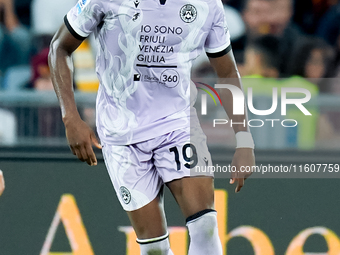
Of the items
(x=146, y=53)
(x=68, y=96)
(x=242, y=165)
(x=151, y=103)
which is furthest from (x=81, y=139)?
(x=242, y=165)

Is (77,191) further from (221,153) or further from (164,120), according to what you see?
(164,120)

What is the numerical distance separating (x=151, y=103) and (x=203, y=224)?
0.75m

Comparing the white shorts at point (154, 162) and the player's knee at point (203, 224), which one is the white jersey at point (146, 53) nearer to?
the white shorts at point (154, 162)

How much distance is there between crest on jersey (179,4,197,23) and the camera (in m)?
3.39

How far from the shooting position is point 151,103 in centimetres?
344

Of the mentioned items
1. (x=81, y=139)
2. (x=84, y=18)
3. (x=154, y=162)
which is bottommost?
(x=154, y=162)

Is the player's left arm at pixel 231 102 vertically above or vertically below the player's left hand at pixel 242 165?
above

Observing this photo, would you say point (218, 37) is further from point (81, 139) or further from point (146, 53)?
point (81, 139)

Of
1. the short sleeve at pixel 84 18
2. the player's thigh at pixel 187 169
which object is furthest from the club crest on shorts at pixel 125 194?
the short sleeve at pixel 84 18

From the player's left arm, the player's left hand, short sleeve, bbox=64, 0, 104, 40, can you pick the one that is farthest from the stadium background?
short sleeve, bbox=64, 0, 104, 40

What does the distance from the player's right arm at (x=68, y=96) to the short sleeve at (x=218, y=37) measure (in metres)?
0.78

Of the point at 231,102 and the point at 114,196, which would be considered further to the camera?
the point at 114,196

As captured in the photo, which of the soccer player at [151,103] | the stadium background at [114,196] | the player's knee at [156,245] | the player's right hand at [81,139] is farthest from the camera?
the stadium background at [114,196]

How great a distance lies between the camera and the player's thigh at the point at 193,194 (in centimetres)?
330
